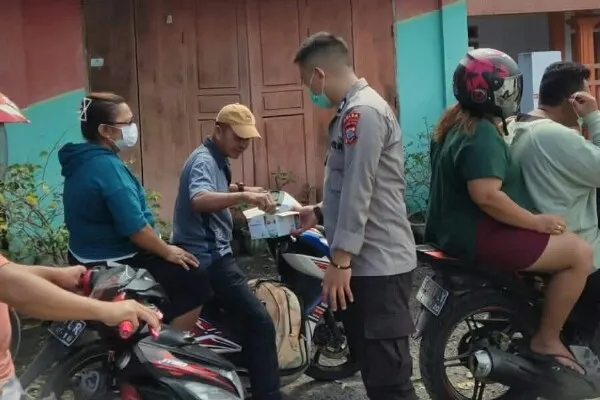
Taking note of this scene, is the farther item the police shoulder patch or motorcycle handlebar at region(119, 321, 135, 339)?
the police shoulder patch

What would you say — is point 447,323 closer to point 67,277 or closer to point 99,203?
point 99,203

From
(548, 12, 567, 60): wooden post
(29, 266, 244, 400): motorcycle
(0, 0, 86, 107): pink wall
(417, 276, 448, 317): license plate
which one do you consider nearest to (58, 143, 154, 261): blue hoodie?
(29, 266, 244, 400): motorcycle

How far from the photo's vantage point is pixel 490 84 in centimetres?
405

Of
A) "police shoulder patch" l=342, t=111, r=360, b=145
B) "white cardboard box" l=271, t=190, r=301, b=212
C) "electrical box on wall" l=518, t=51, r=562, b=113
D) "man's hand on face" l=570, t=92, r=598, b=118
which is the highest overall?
"electrical box on wall" l=518, t=51, r=562, b=113

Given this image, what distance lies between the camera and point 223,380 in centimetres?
332

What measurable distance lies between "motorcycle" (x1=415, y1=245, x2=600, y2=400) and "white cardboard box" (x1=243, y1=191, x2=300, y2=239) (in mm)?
702

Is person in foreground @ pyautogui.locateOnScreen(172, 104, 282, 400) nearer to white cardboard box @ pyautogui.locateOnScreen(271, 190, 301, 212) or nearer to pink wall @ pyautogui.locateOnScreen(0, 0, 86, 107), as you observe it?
white cardboard box @ pyautogui.locateOnScreen(271, 190, 301, 212)

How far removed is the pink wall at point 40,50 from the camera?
24.2 ft

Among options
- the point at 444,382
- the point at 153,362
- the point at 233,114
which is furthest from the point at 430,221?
the point at 153,362

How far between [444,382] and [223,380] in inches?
55.1

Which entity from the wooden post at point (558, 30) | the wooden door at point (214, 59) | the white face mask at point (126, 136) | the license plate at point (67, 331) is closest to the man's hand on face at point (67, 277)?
the license plate at point (67, 331)

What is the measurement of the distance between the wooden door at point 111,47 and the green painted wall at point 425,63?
2635mm

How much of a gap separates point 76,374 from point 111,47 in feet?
15.0

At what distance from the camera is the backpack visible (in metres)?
4.59
